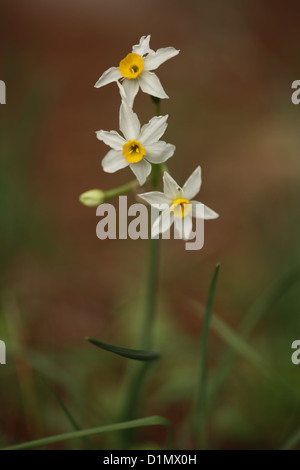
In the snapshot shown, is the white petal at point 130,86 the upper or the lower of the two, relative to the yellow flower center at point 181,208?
upper

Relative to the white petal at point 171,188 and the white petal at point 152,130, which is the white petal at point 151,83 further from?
the white petal at point 171,188

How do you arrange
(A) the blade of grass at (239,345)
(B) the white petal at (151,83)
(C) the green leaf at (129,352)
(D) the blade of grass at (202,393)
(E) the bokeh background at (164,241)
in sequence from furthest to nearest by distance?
1. (E) the bokeh background at (164,241)
2. (A) the blade of grass at (239,345)
3. (D) the blade of grass at (202,393)
4. (B) the white petal at (151,83)
5. (C) the green leaf at (129,352)

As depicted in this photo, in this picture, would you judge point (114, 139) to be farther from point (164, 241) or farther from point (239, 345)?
point (164, 241)

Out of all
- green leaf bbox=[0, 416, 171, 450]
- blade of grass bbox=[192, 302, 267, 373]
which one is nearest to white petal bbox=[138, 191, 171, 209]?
blade of grass bbox=[192, 302, 267, 373]

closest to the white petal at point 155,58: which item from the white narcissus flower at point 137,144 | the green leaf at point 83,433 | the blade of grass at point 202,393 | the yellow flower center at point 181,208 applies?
the white narcissus flower at point 137,144

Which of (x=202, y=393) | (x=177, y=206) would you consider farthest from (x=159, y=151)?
(x=202, y=393)
